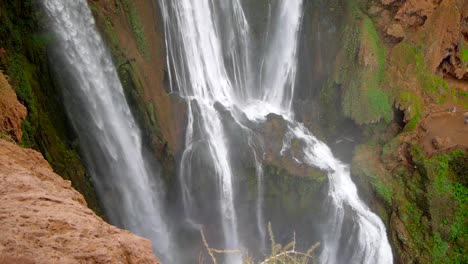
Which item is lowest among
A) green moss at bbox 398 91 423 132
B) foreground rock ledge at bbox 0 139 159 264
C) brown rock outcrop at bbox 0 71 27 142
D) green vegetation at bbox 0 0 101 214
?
foreground rock ledge at bbox 0 139 159 264

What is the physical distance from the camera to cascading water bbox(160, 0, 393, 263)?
12.0 m

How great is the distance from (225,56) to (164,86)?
2699 mm

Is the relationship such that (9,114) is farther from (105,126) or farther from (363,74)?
(363,74)

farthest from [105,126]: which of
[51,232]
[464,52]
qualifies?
[464,52]

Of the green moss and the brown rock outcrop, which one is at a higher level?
the green moss

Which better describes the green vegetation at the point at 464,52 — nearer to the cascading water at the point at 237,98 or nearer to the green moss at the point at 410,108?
the green moss at the point at 410,108

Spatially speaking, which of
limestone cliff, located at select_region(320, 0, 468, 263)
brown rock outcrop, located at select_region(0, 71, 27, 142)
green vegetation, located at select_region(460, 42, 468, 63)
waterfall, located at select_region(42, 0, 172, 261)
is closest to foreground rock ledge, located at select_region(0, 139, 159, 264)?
brown rock outcrop, located at select_region(0, 71, 27, 142)

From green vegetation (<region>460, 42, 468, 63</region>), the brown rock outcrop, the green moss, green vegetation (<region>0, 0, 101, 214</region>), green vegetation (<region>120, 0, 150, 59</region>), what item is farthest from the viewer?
green vegetation (<region>460, 42, 468, 63</region>)

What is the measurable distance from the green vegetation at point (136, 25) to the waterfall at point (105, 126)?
1575mm

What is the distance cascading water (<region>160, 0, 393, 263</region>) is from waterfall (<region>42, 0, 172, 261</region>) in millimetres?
1452

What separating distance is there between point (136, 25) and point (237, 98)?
4.56 m

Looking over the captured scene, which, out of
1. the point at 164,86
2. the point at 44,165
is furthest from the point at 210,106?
the point at 44,165

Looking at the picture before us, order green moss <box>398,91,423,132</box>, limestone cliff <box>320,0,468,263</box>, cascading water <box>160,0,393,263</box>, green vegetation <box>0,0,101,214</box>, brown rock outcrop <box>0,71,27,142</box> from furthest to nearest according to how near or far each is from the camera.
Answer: green moss <box>398,91,423,132</box> < limestone cliff <box>320,0,468,263</box> < cascading water <box>160,0,393,263</box> < green vegetation <box>0,0,101,214</box> < brown rock outcrop <box>0,71,27,142</box>

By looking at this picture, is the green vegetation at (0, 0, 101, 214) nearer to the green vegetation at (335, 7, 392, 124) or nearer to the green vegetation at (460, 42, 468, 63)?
the green vegetation at (335, 7, 392, 124)
